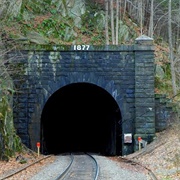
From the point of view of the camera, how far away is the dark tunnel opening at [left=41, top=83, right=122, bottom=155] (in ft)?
80.0

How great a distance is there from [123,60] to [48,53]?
366cm

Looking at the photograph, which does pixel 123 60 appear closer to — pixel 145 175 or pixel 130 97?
pixel 130 97

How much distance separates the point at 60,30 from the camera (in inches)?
1176

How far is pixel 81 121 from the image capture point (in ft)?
118

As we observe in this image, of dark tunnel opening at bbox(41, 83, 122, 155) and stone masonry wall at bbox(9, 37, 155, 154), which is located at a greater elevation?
stone masonry wall at bbox(9, 37, 155, 154)

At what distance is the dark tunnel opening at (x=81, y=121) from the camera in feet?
80.0

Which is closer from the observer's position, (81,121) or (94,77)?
(94,77)

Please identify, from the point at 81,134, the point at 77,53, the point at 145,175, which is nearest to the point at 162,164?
the point at 145,175

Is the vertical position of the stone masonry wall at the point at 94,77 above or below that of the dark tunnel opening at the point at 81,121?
above

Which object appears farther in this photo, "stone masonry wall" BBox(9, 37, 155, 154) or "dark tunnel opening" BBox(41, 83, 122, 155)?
"dark tunnel opening" BBox(41, 83, 122, 155)

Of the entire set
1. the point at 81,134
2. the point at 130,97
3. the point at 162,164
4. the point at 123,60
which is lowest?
the point at 81,134

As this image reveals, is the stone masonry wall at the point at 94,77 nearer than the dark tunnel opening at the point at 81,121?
Yes

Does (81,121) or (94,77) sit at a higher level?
(94,77)

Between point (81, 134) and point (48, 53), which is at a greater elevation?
point (48, 53)
